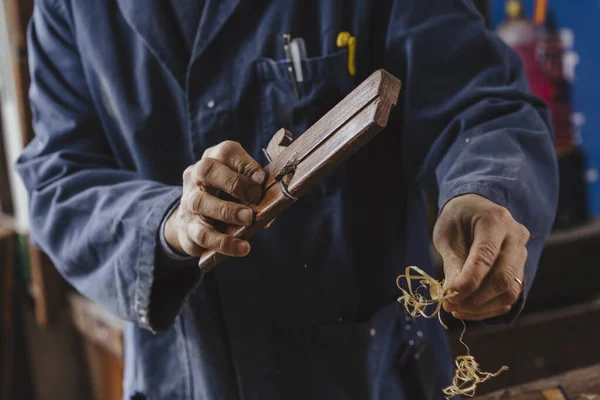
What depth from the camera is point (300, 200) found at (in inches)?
34.5

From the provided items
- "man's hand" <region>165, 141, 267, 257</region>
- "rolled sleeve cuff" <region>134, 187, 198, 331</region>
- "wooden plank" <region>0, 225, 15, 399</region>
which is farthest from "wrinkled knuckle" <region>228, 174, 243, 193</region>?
"wooden plank" <region>0, 225, 15, 399</region>

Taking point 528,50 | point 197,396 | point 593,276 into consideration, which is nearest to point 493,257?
point 197,396

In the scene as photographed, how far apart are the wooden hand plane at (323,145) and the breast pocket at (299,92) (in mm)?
196

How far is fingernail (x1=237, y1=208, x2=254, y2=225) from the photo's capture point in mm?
665

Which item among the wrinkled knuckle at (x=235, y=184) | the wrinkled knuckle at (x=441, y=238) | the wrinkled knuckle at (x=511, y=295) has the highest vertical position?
the wrinkled knuckle at (x=235, y=184)

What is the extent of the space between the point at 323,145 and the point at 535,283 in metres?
1.67

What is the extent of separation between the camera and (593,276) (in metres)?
2.15

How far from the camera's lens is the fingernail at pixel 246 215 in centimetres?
66

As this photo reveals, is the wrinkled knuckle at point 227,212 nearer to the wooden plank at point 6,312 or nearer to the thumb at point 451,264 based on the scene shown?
the thumb at point 451,264

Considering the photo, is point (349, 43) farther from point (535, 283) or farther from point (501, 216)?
point (535, 283)

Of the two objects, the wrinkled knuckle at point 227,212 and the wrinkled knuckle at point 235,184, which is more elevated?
the wrinkled knuckle at point 235,184

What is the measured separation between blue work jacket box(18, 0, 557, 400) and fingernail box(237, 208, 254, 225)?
0.17 m

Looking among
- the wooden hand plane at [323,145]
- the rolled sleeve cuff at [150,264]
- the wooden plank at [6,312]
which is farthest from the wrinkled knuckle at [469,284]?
the wooden plank at [6,312]

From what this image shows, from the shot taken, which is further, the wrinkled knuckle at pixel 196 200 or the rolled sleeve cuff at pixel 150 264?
the rolled sleeve cuff at pixel 150 264
